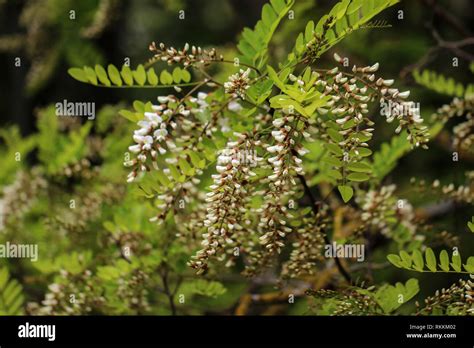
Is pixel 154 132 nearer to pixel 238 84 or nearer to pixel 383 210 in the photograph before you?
pixel 238 84

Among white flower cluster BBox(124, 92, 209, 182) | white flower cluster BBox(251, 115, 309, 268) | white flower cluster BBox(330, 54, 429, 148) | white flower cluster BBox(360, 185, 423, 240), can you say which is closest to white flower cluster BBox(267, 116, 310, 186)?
white flower cluster BBox(251, 115, 309, 268)

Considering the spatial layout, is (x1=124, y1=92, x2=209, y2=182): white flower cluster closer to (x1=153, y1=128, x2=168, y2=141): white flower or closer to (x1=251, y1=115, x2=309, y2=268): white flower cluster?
(x1=153, y1=128, x2=168, y2=141): white flower

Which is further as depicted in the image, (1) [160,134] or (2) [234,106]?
(2) [234,106]

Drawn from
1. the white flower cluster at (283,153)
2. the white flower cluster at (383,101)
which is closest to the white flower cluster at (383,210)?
the white flower cluster at (383,101)

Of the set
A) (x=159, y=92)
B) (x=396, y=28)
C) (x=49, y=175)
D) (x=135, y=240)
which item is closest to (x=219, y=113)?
(x=135, y=240)

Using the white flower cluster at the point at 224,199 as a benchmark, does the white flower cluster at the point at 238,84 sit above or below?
above

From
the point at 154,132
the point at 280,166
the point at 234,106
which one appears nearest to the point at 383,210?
the point at 234,106

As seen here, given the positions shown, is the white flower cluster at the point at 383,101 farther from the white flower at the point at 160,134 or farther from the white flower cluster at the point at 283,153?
the white flower at the point at 160,134

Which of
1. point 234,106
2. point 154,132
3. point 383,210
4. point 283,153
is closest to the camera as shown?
point 283,153

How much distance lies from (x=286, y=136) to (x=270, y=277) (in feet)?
4.88

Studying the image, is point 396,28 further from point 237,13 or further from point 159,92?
point 159,92

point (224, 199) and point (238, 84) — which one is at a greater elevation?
point (238, 84)

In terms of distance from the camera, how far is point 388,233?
7.80 ft

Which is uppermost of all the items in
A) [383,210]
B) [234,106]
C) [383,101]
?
[234,106]
